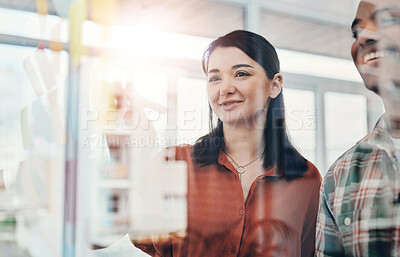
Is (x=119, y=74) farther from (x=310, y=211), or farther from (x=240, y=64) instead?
(x=310, y=211)

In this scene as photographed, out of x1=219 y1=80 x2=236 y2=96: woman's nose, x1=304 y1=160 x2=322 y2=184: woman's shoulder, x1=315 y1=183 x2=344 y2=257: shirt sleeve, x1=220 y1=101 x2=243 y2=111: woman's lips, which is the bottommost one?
x1=315 y1=183 x2=344 y2=257: shirt sleeve

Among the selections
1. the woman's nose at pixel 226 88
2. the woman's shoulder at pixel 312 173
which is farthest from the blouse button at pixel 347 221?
the woman's nose at pixel 226 88

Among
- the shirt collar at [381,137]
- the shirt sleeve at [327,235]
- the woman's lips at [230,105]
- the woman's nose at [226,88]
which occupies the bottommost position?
the shirt sleeve at [327,235]

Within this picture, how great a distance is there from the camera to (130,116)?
114cm

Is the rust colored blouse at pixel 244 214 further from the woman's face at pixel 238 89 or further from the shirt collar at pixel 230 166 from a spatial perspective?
the woman's face at pixel 238 89

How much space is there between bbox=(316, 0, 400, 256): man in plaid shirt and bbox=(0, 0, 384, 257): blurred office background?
33mm

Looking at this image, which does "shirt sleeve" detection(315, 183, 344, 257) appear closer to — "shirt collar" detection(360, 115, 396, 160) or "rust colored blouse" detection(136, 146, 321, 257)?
"rust colored blouse" detection(136, 146, 321, 257)

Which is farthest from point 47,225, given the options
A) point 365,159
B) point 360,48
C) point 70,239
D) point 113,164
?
point 360,48

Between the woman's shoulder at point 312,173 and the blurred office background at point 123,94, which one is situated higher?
the blurred office background at point 123,94

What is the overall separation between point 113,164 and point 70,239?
0.87 ft

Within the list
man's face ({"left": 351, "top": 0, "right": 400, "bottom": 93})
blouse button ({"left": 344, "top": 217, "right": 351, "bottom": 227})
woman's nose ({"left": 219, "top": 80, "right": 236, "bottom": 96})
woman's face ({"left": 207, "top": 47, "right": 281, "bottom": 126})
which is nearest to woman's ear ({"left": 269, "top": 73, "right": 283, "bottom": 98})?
woman's face ({"left": 207, "top": 47, "right": 281, "bottom": 126})

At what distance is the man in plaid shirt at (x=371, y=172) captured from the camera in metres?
1.06

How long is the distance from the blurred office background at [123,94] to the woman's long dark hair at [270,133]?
25mm

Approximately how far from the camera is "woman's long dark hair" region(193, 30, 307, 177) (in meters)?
1.12
